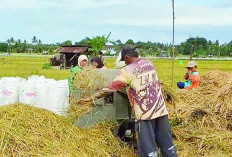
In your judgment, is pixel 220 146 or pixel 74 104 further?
pixel 220 146

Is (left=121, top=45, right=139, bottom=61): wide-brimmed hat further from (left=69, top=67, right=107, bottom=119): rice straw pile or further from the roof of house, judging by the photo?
the roof of house

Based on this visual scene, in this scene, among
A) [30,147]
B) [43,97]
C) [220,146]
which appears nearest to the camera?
[30,147]

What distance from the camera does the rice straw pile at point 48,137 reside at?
195 inches

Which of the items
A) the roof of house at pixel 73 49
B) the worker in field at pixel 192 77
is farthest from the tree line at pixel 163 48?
the worker in field at pixel 192 77

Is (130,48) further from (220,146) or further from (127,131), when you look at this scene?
(220,146)

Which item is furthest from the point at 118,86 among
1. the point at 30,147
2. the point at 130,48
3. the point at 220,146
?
the point at 220,146

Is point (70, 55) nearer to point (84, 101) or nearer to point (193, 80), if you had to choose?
point (193, 80)

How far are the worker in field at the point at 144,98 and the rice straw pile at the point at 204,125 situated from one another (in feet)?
3.06

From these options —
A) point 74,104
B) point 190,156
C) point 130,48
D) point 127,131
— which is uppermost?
point 130,48

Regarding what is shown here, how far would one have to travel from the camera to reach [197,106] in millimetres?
7441

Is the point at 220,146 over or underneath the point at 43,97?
underneath

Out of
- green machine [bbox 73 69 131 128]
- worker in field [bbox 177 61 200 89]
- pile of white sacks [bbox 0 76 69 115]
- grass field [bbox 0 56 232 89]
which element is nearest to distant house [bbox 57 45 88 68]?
grass field [bbox 0 56 232 89]

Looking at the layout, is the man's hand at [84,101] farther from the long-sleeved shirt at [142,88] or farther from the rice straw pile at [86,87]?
the long-sleeved shirt at [142,88]

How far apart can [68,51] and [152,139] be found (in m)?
35.4
